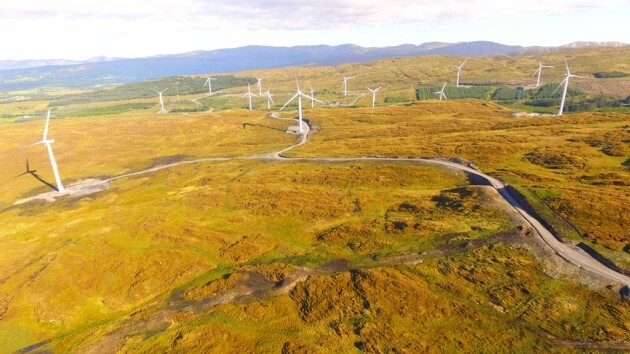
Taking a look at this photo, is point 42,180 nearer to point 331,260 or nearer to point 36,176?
point 36,176

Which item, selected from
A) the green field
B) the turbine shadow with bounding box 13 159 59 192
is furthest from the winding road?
the turbine shadow with bounding box 13 159 59 192

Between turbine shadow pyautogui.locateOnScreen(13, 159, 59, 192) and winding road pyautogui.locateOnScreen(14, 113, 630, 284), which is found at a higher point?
winding road pyautogui.locateOnScreen(14, 113, 630, 284)

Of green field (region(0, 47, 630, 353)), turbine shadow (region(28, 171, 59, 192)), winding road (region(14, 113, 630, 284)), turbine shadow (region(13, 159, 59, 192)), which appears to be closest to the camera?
green field (region(0, 47, 630, 353))

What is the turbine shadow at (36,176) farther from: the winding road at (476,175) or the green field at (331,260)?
the winding road at (476,175)

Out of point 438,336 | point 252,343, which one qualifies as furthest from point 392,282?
point 252,343

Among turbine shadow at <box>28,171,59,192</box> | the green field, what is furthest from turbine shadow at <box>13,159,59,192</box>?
the green field

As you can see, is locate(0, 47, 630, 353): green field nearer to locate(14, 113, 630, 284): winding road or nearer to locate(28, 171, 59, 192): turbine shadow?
locate(14, 113, 630, 284): winding road

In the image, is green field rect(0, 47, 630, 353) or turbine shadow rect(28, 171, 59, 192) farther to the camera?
turbine shadow rect(28, 171, 59, 192)

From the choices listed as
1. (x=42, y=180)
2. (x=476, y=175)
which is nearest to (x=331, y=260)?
(x=476, y=175)

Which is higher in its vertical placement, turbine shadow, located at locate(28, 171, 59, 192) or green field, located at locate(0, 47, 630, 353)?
green field, located at locate(0, 47, 630, 353)

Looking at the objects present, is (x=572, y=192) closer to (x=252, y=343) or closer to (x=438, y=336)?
(x=438, y=336)

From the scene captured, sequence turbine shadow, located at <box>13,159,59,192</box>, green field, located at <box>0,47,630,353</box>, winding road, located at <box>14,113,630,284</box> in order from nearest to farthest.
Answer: green field, located at <box>0,47,630,353</box>
winding road, located at <box>14,113,630,284</box>
turbine shadow, located at <box>13,159,59,192</box>
